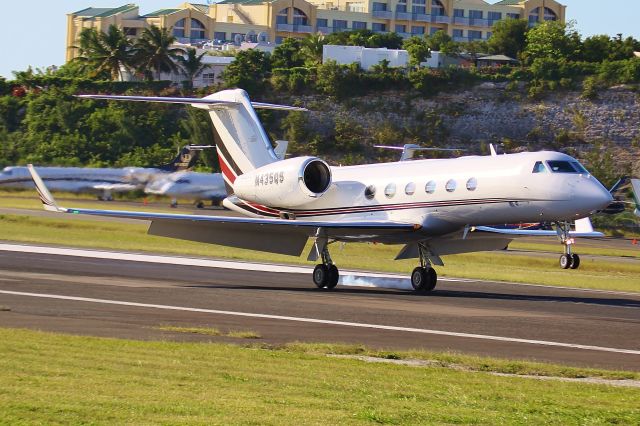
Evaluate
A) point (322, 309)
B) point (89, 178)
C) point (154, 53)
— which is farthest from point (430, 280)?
point (154, 53)

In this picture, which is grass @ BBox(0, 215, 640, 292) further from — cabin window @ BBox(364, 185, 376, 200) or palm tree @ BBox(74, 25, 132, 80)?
palm tree @ BBox(74, 25, 132, 80)

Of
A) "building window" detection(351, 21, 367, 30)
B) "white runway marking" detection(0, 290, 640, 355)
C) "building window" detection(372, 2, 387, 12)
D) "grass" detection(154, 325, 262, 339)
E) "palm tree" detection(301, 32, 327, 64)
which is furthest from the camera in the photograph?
"building window" detection(372, 2, 387, 12)

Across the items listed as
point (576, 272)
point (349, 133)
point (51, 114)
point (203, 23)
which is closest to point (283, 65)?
point (349, 133)

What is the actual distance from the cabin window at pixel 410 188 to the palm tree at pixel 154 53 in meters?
84.7

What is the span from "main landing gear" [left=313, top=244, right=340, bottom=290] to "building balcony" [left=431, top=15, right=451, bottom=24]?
445 feet

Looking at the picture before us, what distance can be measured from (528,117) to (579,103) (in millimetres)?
4783

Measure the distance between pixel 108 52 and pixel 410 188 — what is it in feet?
287

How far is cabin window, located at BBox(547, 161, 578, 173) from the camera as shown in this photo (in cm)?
2647

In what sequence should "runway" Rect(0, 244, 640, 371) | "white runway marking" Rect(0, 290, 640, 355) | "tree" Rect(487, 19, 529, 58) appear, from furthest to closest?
"tree" Rect(487, 19, 529, 58) → "white runway marking" Rect(0, 290, 640, 355) → "runway" Rect(0, 244, 640, 371)

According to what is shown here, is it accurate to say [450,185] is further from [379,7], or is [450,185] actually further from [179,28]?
[379,7]

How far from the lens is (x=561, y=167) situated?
87.1 feet

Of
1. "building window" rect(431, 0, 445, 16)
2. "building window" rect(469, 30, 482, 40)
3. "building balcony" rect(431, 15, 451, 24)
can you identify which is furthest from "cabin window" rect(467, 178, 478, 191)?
"building window" rect(469, 30, 482, 40)

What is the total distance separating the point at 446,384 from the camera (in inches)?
518

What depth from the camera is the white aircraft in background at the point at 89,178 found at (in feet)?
228
